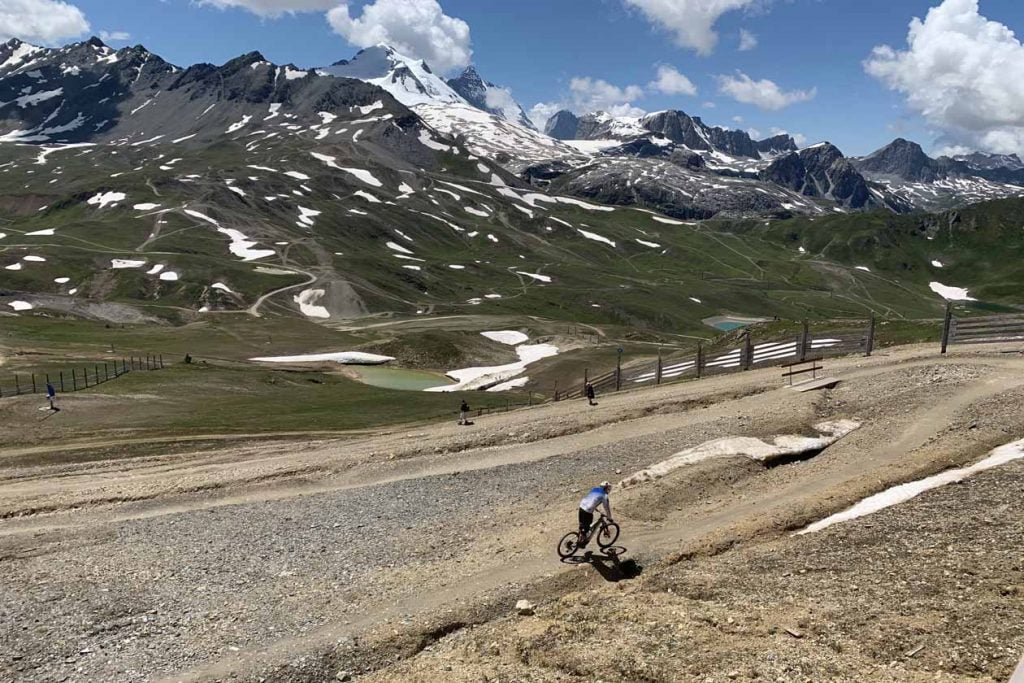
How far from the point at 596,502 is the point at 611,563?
1.75 m

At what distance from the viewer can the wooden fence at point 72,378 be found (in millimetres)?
58812

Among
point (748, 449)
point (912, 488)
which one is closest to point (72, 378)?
point (748, 449)

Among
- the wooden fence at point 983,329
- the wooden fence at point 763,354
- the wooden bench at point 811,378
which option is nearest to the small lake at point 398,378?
the wooden fence at point 763,354

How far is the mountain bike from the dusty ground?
59 centimetres

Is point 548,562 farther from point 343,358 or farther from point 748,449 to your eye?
point 343,358

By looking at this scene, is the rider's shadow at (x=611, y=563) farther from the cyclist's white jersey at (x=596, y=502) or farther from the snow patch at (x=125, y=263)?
the snow patch at (x=125, y=263)

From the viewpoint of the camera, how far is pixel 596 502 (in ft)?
63.1

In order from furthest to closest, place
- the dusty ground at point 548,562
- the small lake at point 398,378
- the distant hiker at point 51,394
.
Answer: the small lake at point 398,378, the distant hiker at point 51,394, the dusty ground at point 548,562

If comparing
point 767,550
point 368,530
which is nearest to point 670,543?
point 767,550

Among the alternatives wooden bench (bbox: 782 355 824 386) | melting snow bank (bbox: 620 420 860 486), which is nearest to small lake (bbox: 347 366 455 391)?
wooden bench (bbox: 782 355 824 386)

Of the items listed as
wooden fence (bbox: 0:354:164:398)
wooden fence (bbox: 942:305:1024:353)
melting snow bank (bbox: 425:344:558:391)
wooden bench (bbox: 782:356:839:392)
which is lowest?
melting snow bank (bbox: 425:344:558:391)

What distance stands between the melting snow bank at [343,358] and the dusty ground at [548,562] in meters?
60.2

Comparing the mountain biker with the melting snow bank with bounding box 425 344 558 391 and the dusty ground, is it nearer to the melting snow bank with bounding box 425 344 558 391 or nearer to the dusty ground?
the dusty ground

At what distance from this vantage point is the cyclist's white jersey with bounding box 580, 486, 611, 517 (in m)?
19.2
